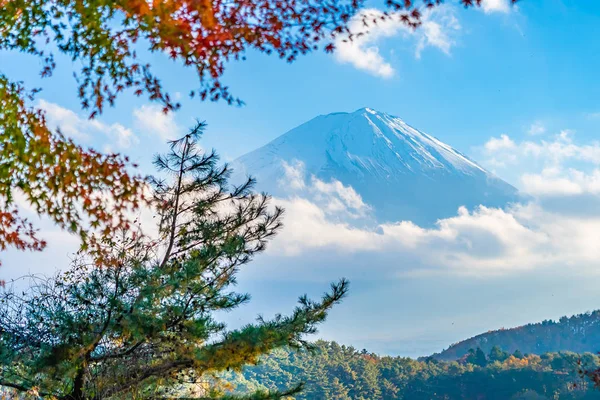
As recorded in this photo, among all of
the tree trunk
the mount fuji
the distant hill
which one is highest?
the mount fuji

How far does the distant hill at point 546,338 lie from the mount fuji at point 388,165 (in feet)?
127

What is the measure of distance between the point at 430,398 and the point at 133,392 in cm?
4932

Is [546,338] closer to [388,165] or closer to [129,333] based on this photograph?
[388,165]

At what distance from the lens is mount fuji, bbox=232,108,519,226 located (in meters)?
119

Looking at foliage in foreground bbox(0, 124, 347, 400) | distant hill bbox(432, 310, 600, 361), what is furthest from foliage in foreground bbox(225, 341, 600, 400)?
foliage in foreground bbox(0, 124, 347, 400)

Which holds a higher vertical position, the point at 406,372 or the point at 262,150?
the point at 262,150

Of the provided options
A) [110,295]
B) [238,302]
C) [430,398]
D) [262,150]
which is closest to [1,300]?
[110,295]

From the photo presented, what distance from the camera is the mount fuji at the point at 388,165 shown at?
119 metres

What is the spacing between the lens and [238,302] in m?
6.40

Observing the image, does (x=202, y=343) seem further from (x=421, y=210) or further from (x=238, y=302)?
(x=421, y=210)

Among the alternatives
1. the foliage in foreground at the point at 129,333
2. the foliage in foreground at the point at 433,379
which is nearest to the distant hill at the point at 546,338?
the foliage in foreground at the point at 433,379

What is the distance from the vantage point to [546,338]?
84.7 meters

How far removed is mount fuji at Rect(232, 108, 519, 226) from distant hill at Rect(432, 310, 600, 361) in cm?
3868

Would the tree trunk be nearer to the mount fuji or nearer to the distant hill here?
the distant hill
